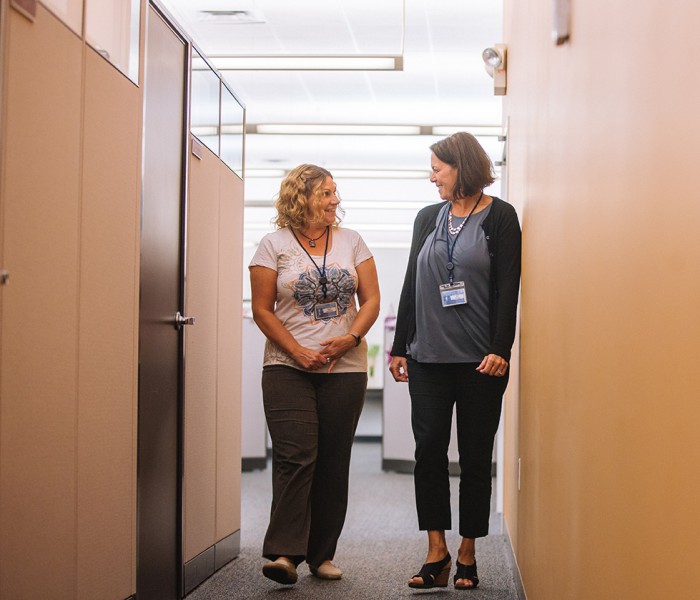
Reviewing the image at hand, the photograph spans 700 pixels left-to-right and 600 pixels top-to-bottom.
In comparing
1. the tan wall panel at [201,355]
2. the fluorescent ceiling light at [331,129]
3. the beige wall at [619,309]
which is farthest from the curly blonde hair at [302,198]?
the fluorescent ceiling light at [331,129]

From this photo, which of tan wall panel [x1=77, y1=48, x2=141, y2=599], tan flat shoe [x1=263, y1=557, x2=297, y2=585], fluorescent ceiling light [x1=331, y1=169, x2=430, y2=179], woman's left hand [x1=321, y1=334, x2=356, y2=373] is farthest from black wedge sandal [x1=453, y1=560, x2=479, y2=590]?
fluorescent ceiling light [x1=331, y1=169, x2=430, y2=179]

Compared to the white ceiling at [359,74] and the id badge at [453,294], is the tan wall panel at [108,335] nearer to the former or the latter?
the id badge at [453,294]

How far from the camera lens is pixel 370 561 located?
354 centimetres

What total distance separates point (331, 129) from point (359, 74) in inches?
55.9

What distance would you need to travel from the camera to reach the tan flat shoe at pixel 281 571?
2.86 metres

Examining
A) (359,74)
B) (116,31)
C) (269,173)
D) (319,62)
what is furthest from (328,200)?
(269,173)

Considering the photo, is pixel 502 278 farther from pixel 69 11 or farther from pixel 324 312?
pixel 69 11

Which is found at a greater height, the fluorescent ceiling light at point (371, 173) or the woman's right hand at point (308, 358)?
the fluorescent ceiling light at point (371, 173)

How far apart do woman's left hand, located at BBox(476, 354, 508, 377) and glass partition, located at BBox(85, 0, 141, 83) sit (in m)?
1.34

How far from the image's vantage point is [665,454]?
3.38 feet

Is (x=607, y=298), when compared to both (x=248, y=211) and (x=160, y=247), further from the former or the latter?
(x=248, y=211)

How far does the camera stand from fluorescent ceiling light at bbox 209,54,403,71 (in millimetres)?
5242

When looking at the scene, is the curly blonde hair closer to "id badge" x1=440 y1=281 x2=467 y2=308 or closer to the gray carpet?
"id badge" x1=440 y1=281 x2=467 y2=308

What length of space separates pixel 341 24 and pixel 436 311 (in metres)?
4.93
